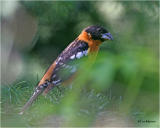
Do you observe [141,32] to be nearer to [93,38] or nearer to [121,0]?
[121,0]

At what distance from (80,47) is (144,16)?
8.35ft

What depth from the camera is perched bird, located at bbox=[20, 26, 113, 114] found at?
14.5 feet

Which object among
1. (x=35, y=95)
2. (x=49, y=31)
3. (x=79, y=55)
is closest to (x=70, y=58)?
(x=79, y=55)

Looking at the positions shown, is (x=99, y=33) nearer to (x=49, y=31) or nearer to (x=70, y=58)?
(x=70, y=58)

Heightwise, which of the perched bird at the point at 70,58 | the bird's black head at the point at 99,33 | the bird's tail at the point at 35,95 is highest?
the bird's black head at the point at 99,33

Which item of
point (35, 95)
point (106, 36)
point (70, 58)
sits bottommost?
point (35, 95)

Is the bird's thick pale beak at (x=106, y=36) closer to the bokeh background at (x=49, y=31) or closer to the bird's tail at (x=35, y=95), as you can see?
the bokeh background at (x=49, y=31)

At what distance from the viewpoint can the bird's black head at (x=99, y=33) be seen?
4981 mm

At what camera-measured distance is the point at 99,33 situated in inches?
201

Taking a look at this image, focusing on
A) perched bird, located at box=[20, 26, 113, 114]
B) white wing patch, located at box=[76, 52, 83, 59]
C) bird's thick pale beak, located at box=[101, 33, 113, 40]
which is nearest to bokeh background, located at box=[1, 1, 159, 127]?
perched bird, located at box=[20, 26, 113, 114]

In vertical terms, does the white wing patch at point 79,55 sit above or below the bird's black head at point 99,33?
below

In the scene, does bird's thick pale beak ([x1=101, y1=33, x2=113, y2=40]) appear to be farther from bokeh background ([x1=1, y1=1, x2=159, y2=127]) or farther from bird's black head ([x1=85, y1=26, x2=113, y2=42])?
bokeh background ([x1=1, y1=1, x2=159, y2=127])

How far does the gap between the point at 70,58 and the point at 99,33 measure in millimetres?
522

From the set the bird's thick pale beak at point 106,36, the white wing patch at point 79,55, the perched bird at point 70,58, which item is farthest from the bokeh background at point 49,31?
the white wing patch at point 79,55
